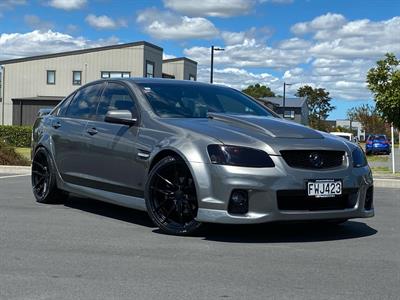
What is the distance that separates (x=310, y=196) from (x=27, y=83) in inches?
1897

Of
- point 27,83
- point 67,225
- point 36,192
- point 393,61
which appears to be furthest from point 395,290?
point 27,83

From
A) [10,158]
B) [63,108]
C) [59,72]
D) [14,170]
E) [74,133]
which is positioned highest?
[59,72]

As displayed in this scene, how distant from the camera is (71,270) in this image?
4664 mm

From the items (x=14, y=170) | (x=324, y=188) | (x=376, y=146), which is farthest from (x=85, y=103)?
(x=376, y=146)

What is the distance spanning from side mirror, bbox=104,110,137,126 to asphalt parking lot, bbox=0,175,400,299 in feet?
3.62

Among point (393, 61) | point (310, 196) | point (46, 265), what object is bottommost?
point (46, 265)

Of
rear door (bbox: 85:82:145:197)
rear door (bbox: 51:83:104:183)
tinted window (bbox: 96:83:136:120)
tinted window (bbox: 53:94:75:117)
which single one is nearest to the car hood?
rear door (bbox: 85:82:145:197)

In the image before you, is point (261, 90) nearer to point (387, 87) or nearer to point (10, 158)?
point (387, 87)

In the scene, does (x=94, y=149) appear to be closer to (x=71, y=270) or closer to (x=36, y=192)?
(x=36, y=192)

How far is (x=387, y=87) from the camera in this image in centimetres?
1844

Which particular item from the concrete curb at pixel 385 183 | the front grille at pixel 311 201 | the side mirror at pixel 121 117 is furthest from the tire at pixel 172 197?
the concrete curb at pixel 385 183

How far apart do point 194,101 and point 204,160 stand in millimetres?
1343

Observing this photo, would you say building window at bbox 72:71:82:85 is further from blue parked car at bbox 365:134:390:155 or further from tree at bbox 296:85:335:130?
tree at bbox 296:85:335:130

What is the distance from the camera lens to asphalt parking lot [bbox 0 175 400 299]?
4176 millimetres
